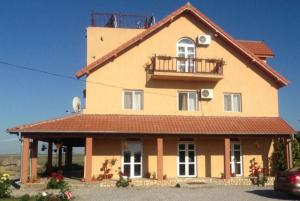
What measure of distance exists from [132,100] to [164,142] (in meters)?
3.04

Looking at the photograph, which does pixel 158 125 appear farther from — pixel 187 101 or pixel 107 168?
pixel 107 168

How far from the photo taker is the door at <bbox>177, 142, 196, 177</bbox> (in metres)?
24.5

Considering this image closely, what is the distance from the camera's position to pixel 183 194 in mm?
18484

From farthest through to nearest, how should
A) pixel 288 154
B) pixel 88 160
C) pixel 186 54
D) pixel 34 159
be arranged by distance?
pixel 186 54 → pixel 288 154 → pixel 34 159 → pixel 88 160

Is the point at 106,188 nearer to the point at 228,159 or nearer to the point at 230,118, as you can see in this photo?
the point at 228,159

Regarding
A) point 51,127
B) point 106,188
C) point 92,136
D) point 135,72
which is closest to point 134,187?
point 106,188

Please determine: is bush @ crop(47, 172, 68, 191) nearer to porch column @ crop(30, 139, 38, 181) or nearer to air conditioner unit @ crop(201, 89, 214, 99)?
porch column @ crop(30, 139, 38, 181)

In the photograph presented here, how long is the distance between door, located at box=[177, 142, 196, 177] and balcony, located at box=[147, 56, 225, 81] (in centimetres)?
397

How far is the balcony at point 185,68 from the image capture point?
24.0 metres

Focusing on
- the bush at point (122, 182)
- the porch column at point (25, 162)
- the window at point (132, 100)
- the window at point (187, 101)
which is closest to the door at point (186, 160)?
the window at point (187, 101)

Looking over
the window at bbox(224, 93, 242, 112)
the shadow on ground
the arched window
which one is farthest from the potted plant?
the shadow on ground

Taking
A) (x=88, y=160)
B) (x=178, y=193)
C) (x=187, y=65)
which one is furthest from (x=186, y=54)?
(x=178, y=193)

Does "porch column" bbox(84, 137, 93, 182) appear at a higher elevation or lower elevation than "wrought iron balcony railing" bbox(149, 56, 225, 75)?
lower

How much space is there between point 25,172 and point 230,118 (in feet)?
38.9
